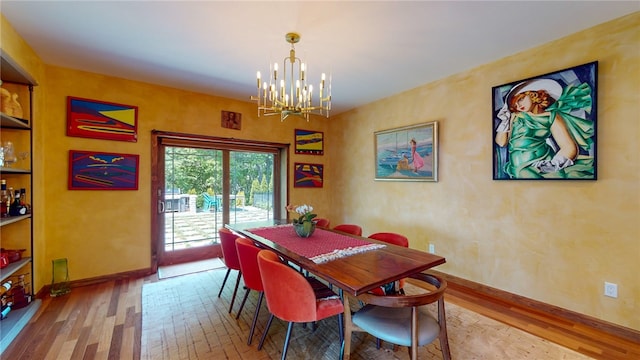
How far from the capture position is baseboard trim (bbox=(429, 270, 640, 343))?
2.16 m

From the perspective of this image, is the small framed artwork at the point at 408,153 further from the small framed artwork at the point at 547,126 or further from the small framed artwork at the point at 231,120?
the small framed artwork at the point at 231,120

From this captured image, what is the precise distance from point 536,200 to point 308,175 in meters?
3.40

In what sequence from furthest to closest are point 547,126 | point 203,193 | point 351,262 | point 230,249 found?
1. point 203,193
2. point 230,249
3. point 547,126
4. point 351,262

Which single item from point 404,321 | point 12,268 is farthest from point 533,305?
point 12,268

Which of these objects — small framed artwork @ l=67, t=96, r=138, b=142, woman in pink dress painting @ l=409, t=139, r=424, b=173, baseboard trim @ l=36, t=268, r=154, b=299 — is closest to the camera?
baseboard trim @ l=36, t=268, r=154, b=299

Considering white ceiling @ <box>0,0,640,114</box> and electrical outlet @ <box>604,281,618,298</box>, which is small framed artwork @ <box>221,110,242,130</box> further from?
electrical outlet @ <box>604,281,618,298</box>

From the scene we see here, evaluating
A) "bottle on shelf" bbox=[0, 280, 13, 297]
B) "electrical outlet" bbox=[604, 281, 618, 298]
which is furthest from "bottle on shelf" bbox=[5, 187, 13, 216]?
"electrical outlet" bbox=[604, 281, 618, 298]

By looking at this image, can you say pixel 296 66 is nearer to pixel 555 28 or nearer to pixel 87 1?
pixel 87 1

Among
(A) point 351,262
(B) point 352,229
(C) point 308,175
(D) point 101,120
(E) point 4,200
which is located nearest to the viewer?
(A) point 351,262

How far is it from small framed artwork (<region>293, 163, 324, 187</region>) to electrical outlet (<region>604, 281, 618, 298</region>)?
12.8 ft

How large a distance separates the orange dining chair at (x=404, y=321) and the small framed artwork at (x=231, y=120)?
11.3 feet

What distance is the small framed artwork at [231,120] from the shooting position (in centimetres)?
415

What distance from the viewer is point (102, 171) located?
3.29m

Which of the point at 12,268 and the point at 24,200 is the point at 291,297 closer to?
the point at 12,268
